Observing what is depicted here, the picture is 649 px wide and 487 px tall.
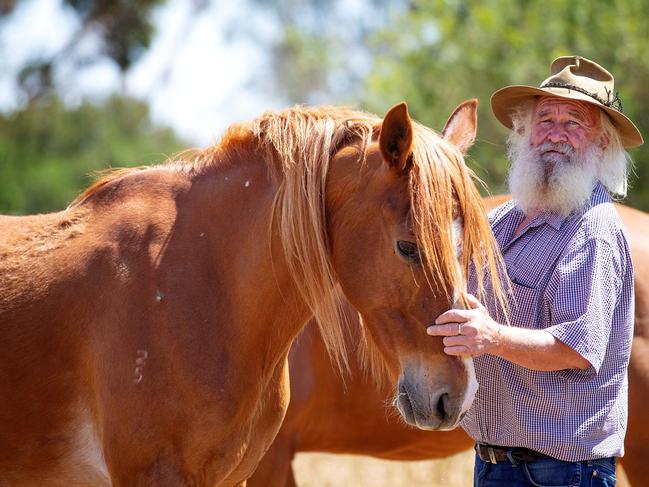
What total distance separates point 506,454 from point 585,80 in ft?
4.64

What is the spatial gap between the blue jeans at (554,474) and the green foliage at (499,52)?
5221mm

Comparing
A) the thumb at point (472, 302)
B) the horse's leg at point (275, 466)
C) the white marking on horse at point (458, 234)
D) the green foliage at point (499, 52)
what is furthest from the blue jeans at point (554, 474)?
the green foliage at point (499, 52)

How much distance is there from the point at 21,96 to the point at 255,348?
22.3 metres

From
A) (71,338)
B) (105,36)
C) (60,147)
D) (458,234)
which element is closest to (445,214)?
(458,234)

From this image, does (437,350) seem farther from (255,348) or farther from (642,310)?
(642,310)

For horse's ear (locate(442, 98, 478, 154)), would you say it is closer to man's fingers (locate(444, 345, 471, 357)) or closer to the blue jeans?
man's fingers (locate(444, 345, 471, 357))

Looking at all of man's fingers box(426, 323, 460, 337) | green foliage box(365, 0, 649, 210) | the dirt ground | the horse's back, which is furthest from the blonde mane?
green foliage box(365, 0, 649, 210)

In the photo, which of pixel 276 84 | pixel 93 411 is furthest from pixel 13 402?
pixel 276 84

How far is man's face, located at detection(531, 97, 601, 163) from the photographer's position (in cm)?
302

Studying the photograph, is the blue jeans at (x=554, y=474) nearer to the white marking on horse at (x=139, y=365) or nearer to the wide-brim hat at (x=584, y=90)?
the wide-brim hat at (x=584, y=90)

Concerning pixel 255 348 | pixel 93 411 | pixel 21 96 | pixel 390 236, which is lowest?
pixel 93 411

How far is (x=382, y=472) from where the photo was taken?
6754mm

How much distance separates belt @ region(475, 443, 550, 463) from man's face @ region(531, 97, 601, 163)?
1.07m

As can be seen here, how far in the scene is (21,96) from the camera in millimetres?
23000
